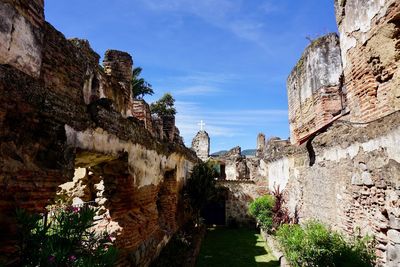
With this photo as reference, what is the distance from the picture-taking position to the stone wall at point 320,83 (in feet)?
33.3

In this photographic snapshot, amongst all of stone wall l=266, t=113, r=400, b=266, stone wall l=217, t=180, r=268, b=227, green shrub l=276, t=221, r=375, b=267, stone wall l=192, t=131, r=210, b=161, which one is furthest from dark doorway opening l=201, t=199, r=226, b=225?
green shrub l=276, t=221, r=375, b=267

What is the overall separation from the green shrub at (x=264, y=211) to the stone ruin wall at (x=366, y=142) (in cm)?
463

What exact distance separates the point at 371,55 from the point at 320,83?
4665mm

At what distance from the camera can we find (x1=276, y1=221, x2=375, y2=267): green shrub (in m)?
5.12

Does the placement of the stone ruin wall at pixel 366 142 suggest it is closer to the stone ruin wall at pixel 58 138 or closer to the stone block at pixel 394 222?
the stone block at pixel 394 222

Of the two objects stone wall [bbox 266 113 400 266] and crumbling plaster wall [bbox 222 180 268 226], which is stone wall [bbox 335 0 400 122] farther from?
crumbling plaster wall [bbox 222 180 268 226]

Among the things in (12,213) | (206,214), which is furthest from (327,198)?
(206,214)

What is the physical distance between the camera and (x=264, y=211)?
1301cm

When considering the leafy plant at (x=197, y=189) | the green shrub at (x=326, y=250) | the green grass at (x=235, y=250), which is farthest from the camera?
the leafy plant at (x=197, y=189)

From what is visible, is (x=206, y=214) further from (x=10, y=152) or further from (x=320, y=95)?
(x=10, y=152)

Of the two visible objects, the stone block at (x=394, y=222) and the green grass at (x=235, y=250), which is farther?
the green grass at (x=235, y=250)

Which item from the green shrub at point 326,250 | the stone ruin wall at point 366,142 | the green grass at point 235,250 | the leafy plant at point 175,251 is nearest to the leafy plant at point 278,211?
the green grass at point 235,250

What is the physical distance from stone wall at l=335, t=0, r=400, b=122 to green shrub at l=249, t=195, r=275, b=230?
23.5ft

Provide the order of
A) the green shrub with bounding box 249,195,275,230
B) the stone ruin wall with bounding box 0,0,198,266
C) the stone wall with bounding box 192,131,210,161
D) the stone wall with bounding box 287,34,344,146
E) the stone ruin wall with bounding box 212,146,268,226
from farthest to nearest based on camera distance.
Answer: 1. the stone wall with bounding box 192,131,210,161
2. the stone ruin wall with bounding box 212,146,268,226
3. the green shrub with bounding box 249,195,275,230
4. the stone wall with bounding box 287,34,344,146
5. the stone ruin wall with bounding box 0,0,198,266
